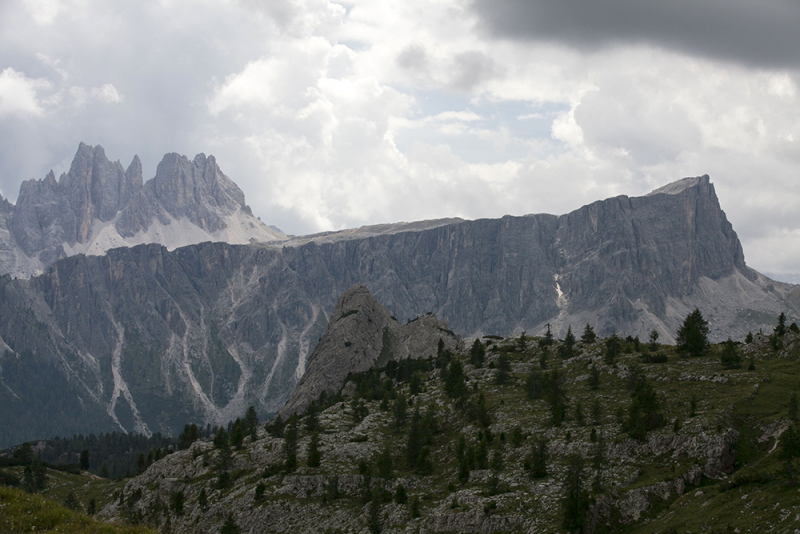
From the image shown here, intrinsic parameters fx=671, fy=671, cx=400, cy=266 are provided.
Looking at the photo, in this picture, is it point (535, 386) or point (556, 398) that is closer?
point (556, 398)

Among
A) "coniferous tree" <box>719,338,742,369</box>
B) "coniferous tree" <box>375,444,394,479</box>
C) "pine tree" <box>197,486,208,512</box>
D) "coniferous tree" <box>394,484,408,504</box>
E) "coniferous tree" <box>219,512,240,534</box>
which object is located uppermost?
"coniferous tree" <box>719,338,742,369</box>

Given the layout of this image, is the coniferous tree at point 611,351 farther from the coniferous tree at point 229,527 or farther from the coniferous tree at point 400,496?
the coniferous tree at point 229,527

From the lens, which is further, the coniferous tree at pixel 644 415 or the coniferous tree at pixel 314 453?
the coniferous tree at pixel 314 453

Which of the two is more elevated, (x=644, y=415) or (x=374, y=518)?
(x=644, y=415)

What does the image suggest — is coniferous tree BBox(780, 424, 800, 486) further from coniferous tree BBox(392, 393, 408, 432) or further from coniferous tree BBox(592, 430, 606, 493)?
coniferous tree BBox(392, 393, 408, 432)

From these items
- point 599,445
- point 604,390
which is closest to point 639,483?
point 599,445

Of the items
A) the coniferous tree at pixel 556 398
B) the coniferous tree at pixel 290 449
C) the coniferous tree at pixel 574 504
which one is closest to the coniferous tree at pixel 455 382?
the coniferous tree at pixel 556 398

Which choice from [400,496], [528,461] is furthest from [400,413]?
[528,461]

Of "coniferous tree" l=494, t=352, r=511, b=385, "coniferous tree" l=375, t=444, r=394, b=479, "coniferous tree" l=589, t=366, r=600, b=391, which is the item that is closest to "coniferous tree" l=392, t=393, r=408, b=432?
"coniferous tree" l=375, t=444, r=394, b=479

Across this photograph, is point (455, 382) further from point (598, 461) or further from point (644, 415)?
point (598, 461)

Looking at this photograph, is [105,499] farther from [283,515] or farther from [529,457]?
[529,457]

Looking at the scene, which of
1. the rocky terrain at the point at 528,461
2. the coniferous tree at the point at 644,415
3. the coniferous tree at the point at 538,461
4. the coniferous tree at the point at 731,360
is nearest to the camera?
the rocky terrain at the point at 528,461

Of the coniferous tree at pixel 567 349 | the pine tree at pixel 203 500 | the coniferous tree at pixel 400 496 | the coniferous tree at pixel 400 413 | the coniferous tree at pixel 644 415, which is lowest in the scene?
the pine tree at pixel 203 500

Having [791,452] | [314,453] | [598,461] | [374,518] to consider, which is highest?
[791,452]
